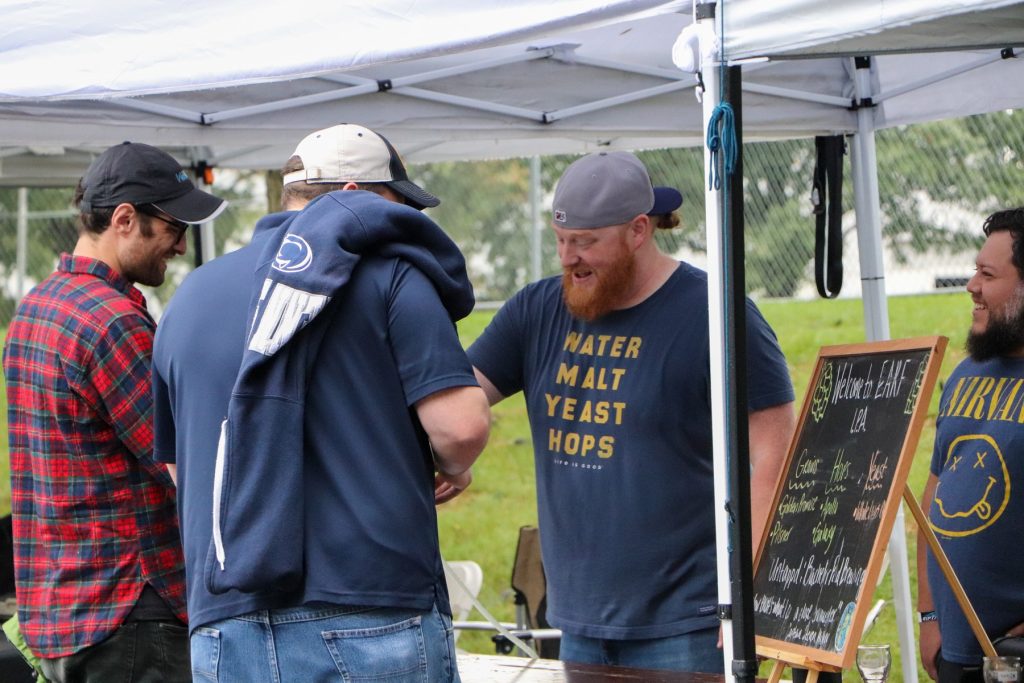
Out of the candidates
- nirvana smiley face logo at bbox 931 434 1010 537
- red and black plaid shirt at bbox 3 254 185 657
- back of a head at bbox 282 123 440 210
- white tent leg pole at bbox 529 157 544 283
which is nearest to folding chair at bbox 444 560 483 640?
nirvana smiley face logo at bbox 931 434 1010 537

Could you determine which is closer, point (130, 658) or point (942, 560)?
point (942, 560)

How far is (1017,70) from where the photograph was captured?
4004 millimetres

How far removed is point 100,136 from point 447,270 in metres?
2.27

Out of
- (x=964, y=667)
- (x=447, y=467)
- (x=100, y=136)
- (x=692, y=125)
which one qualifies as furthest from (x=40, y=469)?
(x=692, y=125)

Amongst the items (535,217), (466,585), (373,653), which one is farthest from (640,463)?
(535,217)

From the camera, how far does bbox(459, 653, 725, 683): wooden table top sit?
2.69m

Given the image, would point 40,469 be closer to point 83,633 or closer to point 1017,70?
point 83,633

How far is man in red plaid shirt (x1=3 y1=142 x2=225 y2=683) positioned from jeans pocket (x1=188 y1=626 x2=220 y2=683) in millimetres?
682

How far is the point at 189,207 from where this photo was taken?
289 cm

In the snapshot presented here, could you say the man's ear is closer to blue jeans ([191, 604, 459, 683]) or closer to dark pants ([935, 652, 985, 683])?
blue jeans ([191, 604, 459, 683])

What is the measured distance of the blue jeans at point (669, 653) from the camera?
2.92m

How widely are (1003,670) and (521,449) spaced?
6.45m

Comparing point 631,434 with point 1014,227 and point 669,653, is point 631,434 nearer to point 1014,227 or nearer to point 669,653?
point 669,653

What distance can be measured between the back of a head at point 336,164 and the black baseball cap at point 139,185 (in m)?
0.68
